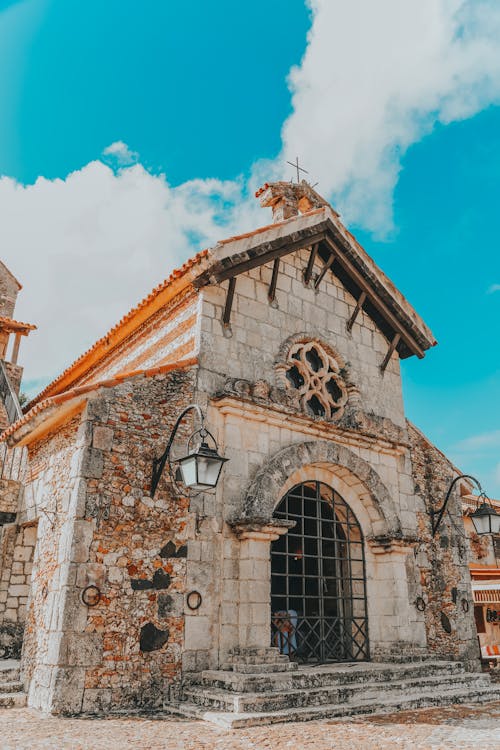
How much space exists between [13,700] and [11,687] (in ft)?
1.07

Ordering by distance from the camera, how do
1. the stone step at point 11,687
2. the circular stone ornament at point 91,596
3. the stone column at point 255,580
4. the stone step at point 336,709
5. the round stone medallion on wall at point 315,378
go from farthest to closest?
the round stone medallion on wall at point 315,378 → the stone column at point 255,580 → the stone step at point 11,687 → the circular stone ornament at point 91,596 → the stone step at point 336,709

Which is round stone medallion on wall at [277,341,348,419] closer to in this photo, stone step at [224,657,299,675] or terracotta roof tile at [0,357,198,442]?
terracotta roof tile at [0,357,198,442]

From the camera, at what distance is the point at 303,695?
19.9 feet

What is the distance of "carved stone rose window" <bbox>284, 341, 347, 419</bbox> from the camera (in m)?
9.17

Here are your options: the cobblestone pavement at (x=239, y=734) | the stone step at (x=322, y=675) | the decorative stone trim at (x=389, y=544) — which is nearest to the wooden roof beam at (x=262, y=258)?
the decorative stone trim at (x=389, y=544)

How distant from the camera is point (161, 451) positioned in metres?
7.00

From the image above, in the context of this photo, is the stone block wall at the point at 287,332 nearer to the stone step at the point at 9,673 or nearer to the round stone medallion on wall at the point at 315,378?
the round stone medallion on wall at the point at 315,378

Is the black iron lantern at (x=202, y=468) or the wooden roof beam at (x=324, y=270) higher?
the wooden roof beam at (x=324, y=270)

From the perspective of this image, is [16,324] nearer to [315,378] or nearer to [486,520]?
[315,378]

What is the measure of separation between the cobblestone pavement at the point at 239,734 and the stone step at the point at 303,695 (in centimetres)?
36

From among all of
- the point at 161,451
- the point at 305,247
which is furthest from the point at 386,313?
the point at 161,451

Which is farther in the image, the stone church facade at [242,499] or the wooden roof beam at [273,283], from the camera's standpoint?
the wooden roof beam at [273,283]

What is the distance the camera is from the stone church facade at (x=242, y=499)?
20.4 ft

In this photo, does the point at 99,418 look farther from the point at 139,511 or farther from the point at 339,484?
the point at 339,484
